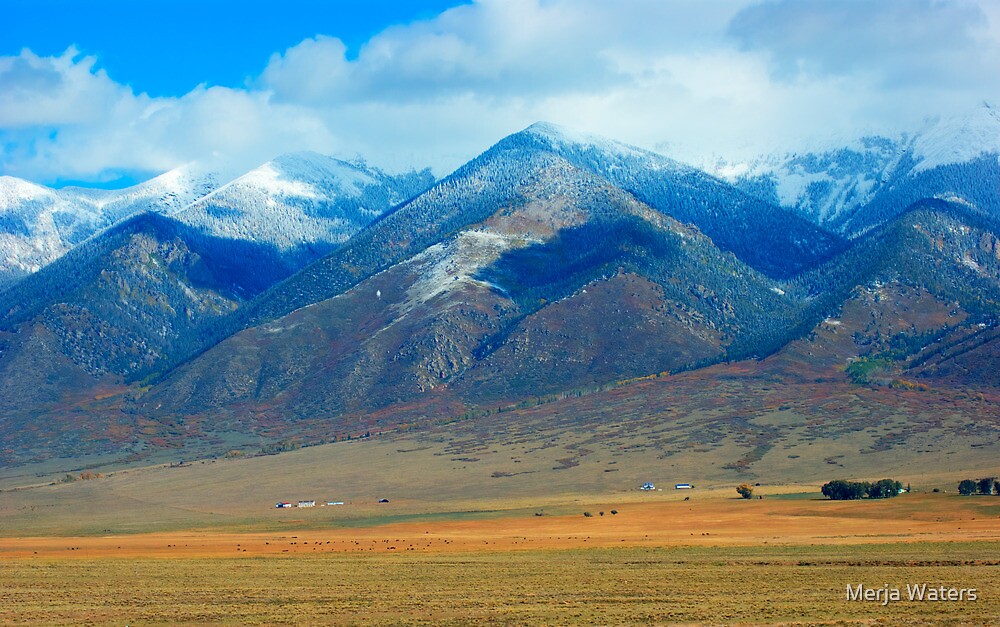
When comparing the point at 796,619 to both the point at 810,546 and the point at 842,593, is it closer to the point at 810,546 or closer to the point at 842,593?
the point at 842,593

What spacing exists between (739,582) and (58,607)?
45.6 meters

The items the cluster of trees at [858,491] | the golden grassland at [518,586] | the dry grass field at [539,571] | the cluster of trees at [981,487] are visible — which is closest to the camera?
the golden grassland at [518,586]

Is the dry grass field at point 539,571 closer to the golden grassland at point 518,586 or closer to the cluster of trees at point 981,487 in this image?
the golden grassland at point 518,586

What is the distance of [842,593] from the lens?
3095 inches

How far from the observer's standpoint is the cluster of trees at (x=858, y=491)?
175500 millimetres

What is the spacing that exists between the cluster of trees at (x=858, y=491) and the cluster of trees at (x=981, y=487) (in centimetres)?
979

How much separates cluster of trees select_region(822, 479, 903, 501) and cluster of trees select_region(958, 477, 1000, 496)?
32.1 ft

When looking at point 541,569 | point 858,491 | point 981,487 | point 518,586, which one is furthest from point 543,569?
point 981,487

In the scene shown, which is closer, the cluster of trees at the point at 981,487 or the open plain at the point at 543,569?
the open plain at the point at 543,569

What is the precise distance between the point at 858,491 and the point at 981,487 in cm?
1634

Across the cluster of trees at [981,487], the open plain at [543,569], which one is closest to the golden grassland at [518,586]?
the open plain at [543,569]

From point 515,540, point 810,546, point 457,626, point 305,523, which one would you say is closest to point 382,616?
point 457,626

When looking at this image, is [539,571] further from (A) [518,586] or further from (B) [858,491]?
(B) [858,491]

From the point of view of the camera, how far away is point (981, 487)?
17025 centimetres
